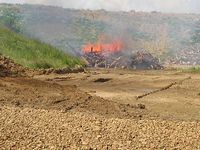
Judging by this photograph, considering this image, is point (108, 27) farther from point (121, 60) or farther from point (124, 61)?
point (124, 61)

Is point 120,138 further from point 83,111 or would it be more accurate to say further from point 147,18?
point 147,18

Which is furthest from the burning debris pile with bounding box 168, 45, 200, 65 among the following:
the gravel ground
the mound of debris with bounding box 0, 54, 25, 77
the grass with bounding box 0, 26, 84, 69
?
the gravel ground

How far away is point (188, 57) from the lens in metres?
55.8

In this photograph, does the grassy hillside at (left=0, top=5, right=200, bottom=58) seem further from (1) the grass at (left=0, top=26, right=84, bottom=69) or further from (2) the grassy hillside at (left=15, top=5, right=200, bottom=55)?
(1) the grass at (left=0, top=26, right=84, bottom=69)

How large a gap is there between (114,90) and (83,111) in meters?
5.94

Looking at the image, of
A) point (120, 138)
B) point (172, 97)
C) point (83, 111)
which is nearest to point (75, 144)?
point (120, 138)

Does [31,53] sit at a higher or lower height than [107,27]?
lower

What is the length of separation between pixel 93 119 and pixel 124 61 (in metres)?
30.1

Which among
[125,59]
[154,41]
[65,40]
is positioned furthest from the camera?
[154,41]

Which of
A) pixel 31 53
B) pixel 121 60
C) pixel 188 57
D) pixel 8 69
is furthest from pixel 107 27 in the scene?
pixel 8 69

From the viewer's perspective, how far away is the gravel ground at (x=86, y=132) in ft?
26.7

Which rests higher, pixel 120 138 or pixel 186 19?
pixel 186 19

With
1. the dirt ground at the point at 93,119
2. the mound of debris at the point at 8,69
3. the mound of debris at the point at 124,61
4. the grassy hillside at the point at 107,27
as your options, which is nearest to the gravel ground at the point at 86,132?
the dirt ground at the point at 93,119

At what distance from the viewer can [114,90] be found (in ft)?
57.2
